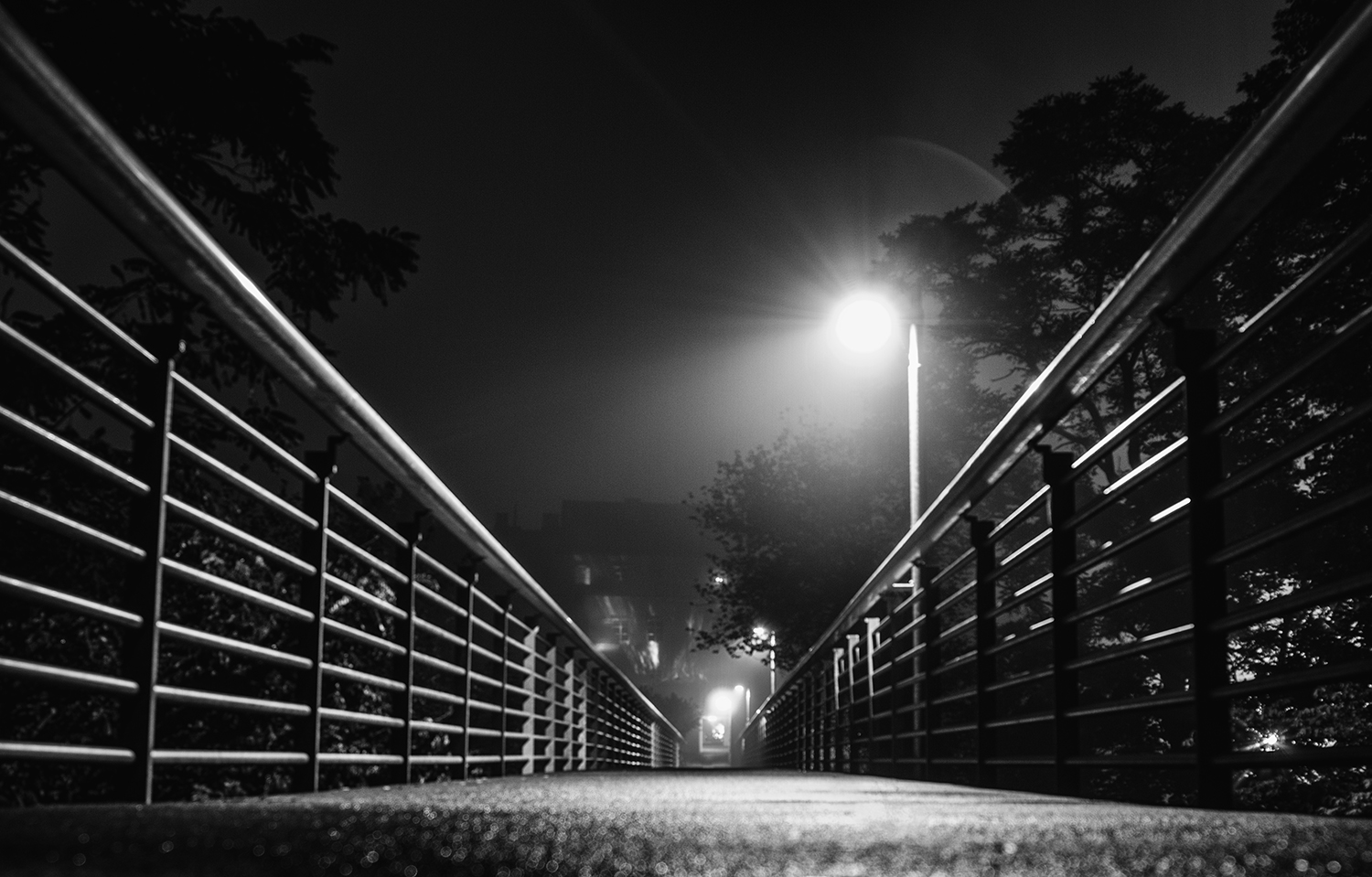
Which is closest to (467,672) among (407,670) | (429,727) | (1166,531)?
(429,727)

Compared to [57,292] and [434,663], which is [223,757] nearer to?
[57,292]

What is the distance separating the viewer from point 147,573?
256 cm

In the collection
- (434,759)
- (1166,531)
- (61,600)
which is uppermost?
(1166,531)

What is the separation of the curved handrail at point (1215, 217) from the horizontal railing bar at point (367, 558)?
6.09 ft

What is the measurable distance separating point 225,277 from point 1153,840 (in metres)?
2.02

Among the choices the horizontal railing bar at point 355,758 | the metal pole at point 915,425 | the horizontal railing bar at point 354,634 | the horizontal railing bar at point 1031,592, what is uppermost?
the metal pole at point 915,425

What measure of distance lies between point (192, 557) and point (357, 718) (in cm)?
506

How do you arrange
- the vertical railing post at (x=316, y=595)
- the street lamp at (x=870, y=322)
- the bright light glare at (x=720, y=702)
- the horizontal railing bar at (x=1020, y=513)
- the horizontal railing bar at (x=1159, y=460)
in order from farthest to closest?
the bright light glare at (x=720, y=702) < the street lamp at (x=870, y=322) < the horizontal railing bar at (x=1020, y=513) < the vertical railing post at (x=316, y=595) < the horizontal railing bar at (x=1159, y=460)

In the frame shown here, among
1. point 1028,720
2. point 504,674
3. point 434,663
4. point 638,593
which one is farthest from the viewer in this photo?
point 638,593

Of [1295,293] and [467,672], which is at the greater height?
[1295,293]

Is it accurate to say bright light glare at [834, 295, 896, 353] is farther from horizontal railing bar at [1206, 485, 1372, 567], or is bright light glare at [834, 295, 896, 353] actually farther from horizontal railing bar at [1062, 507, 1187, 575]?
horizontal railing bar at [1206, 485, 1372, 567]

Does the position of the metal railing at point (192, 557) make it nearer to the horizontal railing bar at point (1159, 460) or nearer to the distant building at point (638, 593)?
the horizontal railing bar at point (1159, 460)

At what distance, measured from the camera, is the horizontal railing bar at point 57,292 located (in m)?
2.11

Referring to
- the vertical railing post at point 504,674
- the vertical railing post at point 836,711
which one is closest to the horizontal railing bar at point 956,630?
the vertical railing post at point 504,674
